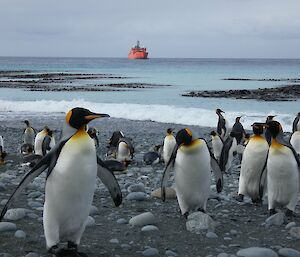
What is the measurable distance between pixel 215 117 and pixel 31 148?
905 centimetres

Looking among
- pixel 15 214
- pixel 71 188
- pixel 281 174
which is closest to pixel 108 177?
pixel 71 188

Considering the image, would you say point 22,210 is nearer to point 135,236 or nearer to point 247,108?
point 135,236

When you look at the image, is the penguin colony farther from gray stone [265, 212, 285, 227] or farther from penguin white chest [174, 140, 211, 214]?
gray stone [265, 212, 285, 227]

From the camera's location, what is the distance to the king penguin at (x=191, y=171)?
4934 mm

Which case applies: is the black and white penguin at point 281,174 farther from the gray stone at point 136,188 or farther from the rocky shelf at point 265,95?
the rocky shelf at point 265,95

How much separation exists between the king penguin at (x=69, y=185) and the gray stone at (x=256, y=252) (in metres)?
1.18

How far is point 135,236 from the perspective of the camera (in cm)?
426

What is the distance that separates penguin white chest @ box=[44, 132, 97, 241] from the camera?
3.65 meters

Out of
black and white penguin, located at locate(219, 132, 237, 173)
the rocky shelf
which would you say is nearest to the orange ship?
the rocky shelf

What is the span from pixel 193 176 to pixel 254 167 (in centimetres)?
108

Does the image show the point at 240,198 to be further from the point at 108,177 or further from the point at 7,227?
the point at 7,227

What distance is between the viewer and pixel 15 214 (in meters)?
4.61

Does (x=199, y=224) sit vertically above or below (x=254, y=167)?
below

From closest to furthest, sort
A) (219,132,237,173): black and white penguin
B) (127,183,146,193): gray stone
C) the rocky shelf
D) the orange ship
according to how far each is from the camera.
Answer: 1. (127,183,146,193): gray stone
2. (219,132,237,173): black and white penguin
3. the rocky shelf
4. the orange ship
